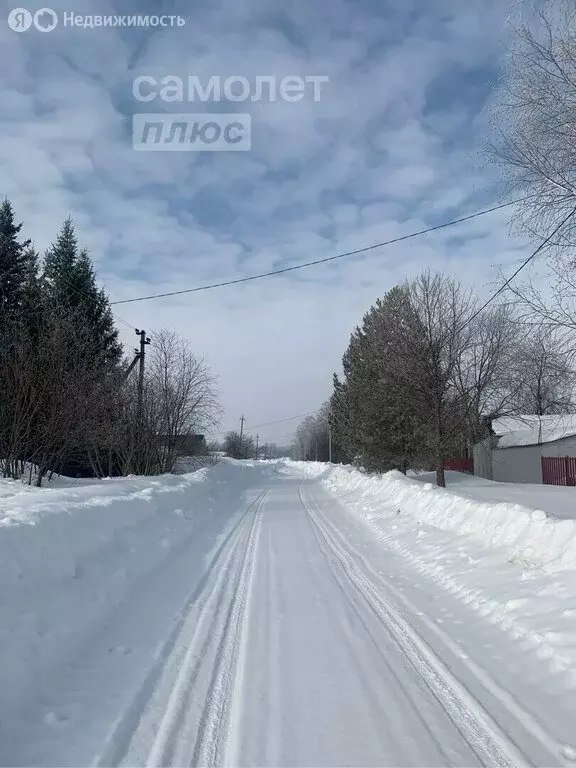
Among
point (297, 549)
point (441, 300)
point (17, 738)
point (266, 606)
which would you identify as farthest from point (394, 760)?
point (441, 300)

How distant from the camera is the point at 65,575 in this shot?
6.24 m

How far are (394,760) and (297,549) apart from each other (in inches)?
287

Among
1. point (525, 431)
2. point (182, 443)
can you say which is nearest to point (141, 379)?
point (182, 443)

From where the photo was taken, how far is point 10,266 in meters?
27.4

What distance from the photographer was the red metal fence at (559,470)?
27.3 metres

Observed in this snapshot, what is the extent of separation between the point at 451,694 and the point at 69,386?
49.5ft

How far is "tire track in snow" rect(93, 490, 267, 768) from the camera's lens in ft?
11.5

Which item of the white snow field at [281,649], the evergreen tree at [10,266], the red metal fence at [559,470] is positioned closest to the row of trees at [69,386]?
the evergreen tree at [10,266]

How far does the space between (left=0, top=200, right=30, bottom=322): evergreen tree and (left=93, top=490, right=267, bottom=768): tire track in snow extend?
23398 millimetres

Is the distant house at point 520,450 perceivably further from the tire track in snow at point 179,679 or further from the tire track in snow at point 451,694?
the tire track in snow at point 179,679

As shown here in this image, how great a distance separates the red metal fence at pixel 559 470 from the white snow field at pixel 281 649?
20404 millimetres

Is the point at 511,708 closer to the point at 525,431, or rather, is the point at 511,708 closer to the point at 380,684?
the point at 380,684

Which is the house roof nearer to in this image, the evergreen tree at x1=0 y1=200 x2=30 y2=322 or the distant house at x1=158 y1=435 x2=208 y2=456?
the distant house at x1=158 y1=435 x2=208 y2=456

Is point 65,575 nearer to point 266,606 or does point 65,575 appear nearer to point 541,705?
point 266,606
